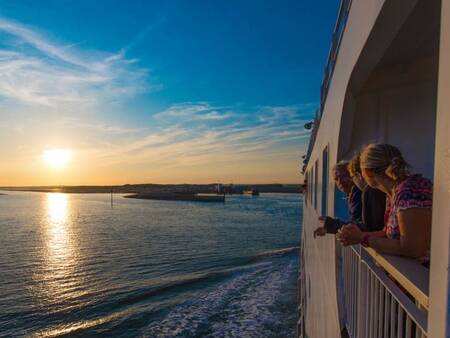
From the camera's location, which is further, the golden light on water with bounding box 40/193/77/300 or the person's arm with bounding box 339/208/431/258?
the golden light on water with bounding box 40/193/77/300

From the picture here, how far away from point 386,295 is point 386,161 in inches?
30.7

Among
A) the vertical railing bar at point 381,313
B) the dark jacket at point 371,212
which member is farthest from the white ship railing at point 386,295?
the dark jacket at point 371,212

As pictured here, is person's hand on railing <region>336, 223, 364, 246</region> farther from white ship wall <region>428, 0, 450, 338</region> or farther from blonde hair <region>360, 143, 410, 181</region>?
white ship wall <region>428, 0, 450, 338</region>

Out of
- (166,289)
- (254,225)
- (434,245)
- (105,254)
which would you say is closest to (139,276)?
(166,289)

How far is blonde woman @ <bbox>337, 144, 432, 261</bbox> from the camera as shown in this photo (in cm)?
164

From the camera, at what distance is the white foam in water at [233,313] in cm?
1116

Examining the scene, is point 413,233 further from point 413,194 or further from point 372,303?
point 372,303

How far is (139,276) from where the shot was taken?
1703 cm

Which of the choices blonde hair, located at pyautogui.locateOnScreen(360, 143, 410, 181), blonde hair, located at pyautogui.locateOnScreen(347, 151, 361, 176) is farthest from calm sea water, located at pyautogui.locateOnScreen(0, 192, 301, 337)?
blonde hair, located at pyautogui.locateOnScreen(360, 143, 410, 181)

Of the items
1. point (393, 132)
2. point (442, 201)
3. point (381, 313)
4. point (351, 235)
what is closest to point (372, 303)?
point (381, 313)

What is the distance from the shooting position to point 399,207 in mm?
1710

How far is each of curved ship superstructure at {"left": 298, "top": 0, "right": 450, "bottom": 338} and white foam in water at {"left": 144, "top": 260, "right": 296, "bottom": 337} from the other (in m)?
6.99

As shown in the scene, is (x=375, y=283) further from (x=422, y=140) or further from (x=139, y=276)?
(x=139, y=276)

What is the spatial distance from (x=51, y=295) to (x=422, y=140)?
1510 centimetres
